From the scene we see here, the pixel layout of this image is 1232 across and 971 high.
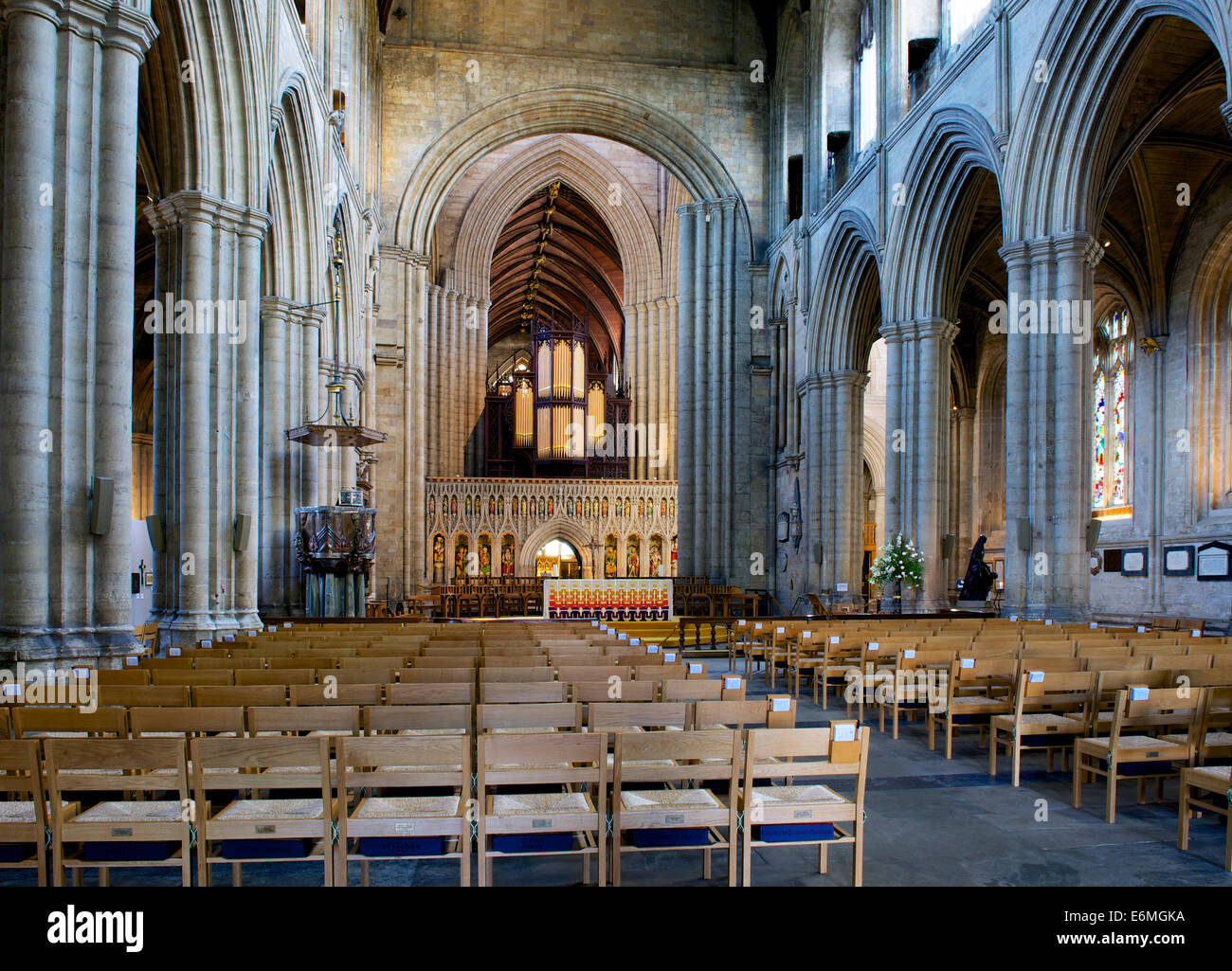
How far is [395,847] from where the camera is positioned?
12.3 feet

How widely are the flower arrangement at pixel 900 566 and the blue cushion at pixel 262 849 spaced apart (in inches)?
585

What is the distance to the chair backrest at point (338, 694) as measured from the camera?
5.14m

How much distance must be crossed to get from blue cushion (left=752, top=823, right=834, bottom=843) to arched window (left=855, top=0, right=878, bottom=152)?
19312 millimetres

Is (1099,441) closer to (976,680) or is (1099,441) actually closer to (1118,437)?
(1118,437)

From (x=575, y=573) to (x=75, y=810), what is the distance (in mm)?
28075

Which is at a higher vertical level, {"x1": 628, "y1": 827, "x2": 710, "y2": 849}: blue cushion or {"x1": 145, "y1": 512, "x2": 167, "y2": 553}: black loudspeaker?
{"x1": 145, "y1": 512, "x2": 167, "y2": 553}: black loudspeaker

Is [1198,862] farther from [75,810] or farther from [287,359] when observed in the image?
[287,359]

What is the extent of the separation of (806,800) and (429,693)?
2.12m

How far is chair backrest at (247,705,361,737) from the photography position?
14.5 ft

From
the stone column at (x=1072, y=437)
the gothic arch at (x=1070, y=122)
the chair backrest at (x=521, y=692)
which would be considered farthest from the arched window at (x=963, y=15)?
the chair backrest at (x=521, y=692)

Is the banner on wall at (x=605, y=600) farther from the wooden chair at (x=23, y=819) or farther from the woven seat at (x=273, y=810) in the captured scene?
the wooden chair at (x=23, y=819)

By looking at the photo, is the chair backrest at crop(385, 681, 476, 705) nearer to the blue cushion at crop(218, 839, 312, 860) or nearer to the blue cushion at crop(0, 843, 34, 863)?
the blue cushion at crop(218, 839, 312, 860)

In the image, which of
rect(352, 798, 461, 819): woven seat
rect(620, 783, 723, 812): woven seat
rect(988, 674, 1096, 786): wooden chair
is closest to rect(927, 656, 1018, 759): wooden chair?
rect(988, 674, 1096, 786): wooden chair

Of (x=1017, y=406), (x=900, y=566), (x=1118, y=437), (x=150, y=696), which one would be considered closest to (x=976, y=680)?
(x=150, y=696)
